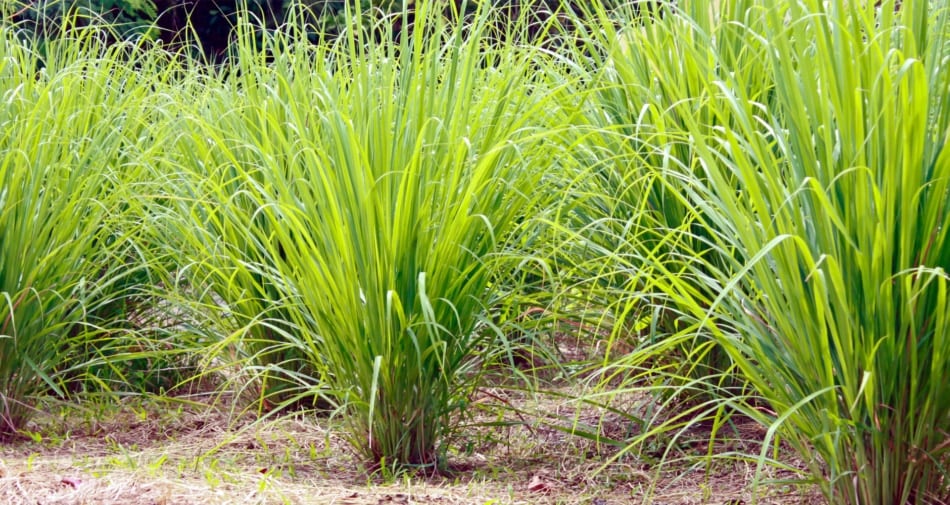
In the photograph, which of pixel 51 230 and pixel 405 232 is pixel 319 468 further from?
pixel 51 230

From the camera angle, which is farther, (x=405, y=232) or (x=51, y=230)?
(x=51, y=230)

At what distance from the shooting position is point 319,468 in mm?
2428

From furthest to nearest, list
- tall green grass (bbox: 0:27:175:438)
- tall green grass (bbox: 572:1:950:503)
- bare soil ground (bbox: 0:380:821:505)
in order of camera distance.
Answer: tall green grass (bbox: 0:27:175:438)
bare soil ground (bbox: 0:380:821:505)
tall green grass (bbox: 572:1:950:503)

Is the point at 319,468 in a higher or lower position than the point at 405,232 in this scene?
lower

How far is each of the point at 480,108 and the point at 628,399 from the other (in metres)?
1.14

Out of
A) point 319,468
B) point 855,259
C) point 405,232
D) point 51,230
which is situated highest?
point 855,259

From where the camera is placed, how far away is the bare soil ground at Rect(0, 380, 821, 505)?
82.0 inches

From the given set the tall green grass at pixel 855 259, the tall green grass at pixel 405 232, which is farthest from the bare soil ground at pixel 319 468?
the tall green grass at pixel 855 259

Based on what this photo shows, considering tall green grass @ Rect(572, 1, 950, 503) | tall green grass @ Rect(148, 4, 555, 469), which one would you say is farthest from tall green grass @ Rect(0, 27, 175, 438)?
tall green grass @ Rect(572, 1, 950, 503)

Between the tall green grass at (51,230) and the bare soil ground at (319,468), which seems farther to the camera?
the tall green grass at (51,230)

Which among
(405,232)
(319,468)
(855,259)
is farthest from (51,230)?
(855,259)

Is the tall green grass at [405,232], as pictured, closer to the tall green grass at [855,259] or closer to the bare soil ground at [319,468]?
the bare soil ground at [319,468]

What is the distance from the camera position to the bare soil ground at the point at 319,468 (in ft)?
6.83

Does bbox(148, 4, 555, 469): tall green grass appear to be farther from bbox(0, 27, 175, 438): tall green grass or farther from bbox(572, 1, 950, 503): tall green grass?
bbox(0, 27, 175, 438): tall green grass
